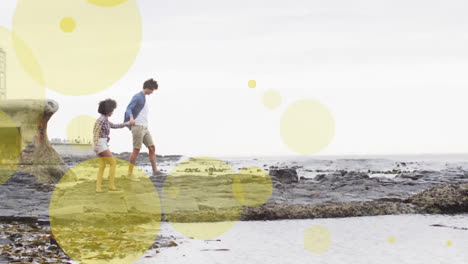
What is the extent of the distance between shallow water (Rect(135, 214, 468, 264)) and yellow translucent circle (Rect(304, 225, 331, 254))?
0.09 m

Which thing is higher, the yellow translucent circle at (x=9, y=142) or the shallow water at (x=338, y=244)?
the yellow translucent circle at (x=9, y=142)

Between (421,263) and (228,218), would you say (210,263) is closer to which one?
(421,263)

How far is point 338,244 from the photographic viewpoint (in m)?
7.84

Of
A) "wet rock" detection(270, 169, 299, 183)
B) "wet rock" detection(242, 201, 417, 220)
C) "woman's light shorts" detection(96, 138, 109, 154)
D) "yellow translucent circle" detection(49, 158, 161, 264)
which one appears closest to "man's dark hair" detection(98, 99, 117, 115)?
"woman's light shorts" detection(96, 138, 109, 154)

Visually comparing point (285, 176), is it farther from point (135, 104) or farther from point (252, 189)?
point (135, 104)

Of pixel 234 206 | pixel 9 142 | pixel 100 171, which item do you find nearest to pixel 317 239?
pixel 234 206

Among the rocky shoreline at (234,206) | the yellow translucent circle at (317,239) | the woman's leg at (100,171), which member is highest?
the woman's leg at (100,171)

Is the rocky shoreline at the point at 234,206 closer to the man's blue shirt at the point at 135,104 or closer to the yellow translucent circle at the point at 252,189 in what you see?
the yellow translucent circle at the point at 252,189

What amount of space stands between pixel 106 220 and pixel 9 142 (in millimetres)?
7645

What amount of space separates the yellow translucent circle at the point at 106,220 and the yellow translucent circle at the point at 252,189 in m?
2.07

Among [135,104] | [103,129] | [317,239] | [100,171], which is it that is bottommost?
[317,239]

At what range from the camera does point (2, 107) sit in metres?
15.0

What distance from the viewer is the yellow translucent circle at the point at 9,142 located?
15.0 metres

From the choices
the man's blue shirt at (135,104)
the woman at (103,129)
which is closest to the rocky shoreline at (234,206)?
the woman at (103,129)
